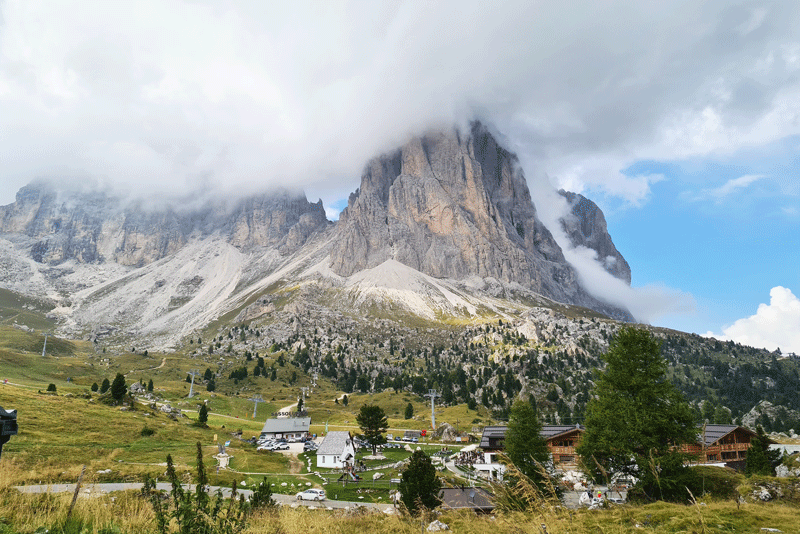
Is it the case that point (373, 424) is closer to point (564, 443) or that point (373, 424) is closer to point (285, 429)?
point (285, 429)

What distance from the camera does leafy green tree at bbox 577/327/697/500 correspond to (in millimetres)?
19547

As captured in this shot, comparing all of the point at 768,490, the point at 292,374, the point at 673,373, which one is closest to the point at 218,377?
the point at 292,374

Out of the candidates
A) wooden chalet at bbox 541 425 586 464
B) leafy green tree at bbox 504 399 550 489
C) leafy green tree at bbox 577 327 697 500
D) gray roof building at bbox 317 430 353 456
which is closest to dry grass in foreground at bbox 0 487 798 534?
leafy green tree at bbox 577 327 697 500

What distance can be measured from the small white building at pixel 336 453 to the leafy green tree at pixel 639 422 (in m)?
45.5

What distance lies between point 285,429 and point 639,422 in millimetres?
78433

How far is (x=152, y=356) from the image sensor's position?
18450 cm

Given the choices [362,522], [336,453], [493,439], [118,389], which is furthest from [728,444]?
[118,389]

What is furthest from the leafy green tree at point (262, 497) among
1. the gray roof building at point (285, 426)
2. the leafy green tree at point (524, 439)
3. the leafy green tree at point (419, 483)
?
the gray roof building at point (285, 426)

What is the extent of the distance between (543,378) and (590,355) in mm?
45627

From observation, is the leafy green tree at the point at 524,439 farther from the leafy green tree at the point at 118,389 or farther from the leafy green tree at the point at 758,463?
the leafy green tree at the point at 118,389

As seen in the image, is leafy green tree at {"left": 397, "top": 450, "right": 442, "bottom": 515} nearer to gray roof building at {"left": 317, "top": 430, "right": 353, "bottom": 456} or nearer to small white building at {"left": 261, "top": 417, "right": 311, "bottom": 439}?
gray roof building at {"left": 317, "top": 430, "right": 353, "bottom": 456}

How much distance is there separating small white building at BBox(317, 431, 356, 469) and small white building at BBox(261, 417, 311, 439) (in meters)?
22.9

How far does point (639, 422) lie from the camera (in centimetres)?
1994

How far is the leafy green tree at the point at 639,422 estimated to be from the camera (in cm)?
1955
